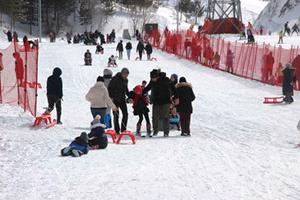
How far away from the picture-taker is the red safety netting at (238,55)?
2650 cm

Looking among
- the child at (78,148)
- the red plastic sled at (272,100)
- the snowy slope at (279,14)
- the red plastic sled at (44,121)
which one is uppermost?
the snowy slope at (279,14)

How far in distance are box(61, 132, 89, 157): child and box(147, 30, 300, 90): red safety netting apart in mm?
14850

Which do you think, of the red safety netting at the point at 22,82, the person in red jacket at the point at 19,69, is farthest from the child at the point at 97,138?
the person in red jacket at the point at 19,69

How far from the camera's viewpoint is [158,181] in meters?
8.38

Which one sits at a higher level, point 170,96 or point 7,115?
point 170,96

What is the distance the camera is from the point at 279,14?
255 ft

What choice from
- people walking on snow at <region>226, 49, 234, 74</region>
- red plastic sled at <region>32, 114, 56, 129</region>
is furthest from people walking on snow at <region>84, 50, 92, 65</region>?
red plastic sled at <region>32, 114, 56, 129</region>

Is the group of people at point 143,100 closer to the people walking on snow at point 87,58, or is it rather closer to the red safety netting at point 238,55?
the red safety netting at point 238,55

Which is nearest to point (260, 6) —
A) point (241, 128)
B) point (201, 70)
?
point (201, 70)

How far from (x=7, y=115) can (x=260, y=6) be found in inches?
5185

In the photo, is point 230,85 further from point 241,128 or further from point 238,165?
point 238,165

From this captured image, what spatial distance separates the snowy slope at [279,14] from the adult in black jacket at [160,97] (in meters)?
62.0

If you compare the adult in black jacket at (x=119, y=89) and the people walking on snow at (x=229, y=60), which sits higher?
the adult in black jacket at (x=119, y=89)

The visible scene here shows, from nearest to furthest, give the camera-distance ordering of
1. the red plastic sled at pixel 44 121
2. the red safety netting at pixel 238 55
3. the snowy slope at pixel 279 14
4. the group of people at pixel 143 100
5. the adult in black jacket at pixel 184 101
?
the group of people at pixel 143 100
the adult in black jacket at pixel 184 101
the red plastic sled at pixel 44 121
the red safety netting at pixel 238 55
the snowy slope at pixel 279 14
